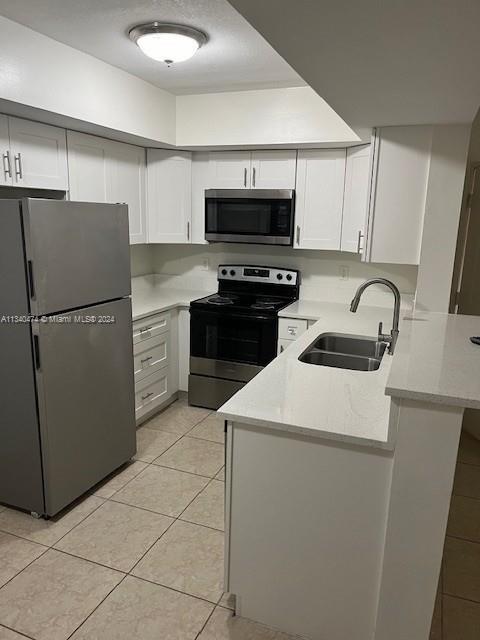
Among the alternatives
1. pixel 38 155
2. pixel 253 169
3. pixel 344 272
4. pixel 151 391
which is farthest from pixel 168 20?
pixel 151 391

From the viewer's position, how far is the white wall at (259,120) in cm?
308

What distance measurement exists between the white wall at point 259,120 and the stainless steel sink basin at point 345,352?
134 centimetres

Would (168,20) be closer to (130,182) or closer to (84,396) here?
(130,182)

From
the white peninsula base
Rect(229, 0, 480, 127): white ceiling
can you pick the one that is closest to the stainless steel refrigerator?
the white peninsula base

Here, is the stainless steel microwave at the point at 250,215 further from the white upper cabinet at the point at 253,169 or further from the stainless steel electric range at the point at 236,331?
the stainless steel electric range at the point at 236,331

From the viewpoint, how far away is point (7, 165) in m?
2.43

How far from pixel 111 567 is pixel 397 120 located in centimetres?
245

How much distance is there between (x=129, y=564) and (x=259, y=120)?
9.26 feet

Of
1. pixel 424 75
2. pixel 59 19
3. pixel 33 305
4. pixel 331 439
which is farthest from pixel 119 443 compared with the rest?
pixel 424 75

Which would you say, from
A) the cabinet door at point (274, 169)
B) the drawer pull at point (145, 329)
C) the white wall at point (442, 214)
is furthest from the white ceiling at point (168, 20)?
the drawer pull at point (145, 329)

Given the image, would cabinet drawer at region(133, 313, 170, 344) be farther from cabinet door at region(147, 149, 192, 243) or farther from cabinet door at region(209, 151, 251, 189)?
cabinet door at region(209, 151, 251, 189)

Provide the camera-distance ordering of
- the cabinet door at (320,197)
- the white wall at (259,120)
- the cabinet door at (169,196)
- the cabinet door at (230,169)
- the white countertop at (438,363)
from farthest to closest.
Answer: the cabinet door at (169,196), the cabinet door at (230,169), the cabinet door at (320,197), the white wall at (259,120), the white countertop at (438,363)

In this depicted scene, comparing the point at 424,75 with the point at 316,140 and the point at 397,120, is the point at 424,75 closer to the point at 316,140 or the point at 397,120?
the point at 397,120

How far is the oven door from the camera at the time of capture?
3.38m
